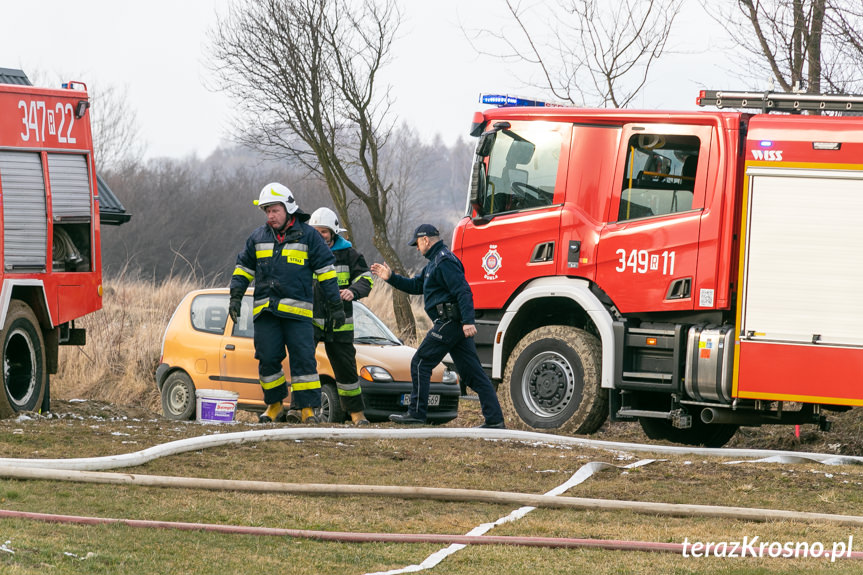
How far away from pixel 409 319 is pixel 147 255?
33017 millimetres

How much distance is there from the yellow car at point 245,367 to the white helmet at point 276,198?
203 cm

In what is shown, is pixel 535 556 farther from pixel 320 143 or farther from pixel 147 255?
pixel 147 255

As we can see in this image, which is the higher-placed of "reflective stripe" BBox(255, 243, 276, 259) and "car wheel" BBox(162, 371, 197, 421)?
"reflective stripe" BBox(255, 243, 276, 259)

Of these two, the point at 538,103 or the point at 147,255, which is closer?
the point at 538,103

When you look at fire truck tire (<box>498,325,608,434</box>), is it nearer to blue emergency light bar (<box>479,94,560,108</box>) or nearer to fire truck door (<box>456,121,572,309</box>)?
fire truck door (<box>456,121,572,309</box>)

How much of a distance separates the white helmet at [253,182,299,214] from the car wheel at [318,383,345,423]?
2.17 metres

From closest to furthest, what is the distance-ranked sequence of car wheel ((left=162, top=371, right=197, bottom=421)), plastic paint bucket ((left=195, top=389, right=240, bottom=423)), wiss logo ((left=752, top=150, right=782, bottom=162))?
wiss logo ((left=752, top=150, right=782, bottom=162)) < plastic paint bucket ((left=195, top=389, right=240, bottom=423)) < car wheel ((left=162, top=371, right=197, bottom=421))

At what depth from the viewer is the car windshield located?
39.4 ft

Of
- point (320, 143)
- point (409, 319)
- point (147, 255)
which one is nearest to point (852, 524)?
point (409, 319)

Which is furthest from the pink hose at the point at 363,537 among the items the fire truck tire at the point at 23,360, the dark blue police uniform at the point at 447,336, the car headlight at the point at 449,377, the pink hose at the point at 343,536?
the car headlight at the point at 449,377

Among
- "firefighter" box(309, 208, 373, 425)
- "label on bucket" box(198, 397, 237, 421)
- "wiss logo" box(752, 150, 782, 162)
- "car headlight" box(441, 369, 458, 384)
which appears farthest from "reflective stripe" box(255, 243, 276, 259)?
"wiss logo" box(752, 150, 782, 162)

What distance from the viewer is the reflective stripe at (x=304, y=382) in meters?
9.72

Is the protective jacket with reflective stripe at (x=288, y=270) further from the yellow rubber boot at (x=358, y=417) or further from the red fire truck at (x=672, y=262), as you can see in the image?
the red fire truck at (x=672, y=262)

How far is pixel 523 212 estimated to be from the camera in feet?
33.8
